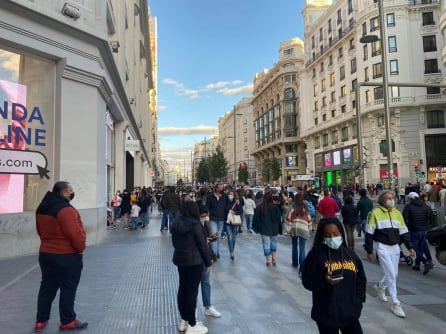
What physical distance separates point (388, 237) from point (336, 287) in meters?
2.94

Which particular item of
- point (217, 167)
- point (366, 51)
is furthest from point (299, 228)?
point (217, 167)

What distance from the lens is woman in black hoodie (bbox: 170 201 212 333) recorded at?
4.36 metres

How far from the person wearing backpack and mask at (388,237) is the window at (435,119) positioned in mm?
42603

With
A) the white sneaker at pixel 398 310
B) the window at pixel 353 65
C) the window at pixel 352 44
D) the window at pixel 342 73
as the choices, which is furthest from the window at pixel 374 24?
the white sneaker at pixel 398 310

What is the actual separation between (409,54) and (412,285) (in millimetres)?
43319

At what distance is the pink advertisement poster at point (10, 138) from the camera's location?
9.21 m

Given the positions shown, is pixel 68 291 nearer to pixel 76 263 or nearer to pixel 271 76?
pixel 76 263

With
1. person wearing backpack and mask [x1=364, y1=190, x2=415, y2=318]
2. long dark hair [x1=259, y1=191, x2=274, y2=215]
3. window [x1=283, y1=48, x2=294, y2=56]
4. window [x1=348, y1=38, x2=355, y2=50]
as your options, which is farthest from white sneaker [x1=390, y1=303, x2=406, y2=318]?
window [x1=283, y1=48, x2=294, y2=56]

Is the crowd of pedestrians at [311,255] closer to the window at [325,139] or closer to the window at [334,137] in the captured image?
the window at [334,137]

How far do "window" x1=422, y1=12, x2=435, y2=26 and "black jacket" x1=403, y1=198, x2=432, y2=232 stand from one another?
144ft

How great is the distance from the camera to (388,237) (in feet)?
17.8

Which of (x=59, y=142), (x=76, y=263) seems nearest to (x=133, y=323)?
(x=76, y=263)

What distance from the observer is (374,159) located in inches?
1716

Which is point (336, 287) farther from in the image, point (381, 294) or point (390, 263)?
point (381, 294)
